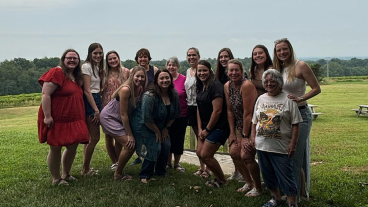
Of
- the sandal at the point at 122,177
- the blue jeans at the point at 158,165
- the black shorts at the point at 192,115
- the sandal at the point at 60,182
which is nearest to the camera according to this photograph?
the sandal at the point at 60,182

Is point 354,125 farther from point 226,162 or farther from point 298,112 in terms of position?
point 298,112

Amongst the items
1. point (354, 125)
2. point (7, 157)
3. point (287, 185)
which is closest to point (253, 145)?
point (287, 185)

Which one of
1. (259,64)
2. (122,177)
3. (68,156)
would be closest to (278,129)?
(259,64)

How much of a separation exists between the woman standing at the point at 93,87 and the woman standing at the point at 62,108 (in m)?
0.16

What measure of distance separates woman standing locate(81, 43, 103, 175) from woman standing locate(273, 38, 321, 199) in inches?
110

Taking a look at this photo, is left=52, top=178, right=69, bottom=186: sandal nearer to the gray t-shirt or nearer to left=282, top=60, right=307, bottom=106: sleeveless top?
the gray t-shirt

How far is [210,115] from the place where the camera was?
5191mm

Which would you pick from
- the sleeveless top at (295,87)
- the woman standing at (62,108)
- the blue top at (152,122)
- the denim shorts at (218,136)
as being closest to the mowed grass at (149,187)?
the blue top at (152,122)

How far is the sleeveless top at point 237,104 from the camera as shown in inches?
187

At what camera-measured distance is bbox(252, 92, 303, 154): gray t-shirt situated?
402 cm

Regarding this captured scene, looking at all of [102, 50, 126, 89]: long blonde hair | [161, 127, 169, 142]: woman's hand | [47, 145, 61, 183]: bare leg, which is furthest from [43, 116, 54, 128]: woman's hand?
[161, 127, 169, 142]: woman's hand

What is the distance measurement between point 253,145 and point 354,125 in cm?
1055

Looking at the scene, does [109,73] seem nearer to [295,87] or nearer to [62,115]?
[62,115]

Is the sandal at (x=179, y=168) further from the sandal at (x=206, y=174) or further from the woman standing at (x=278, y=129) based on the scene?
the woman standing at (x=278, y=129)
